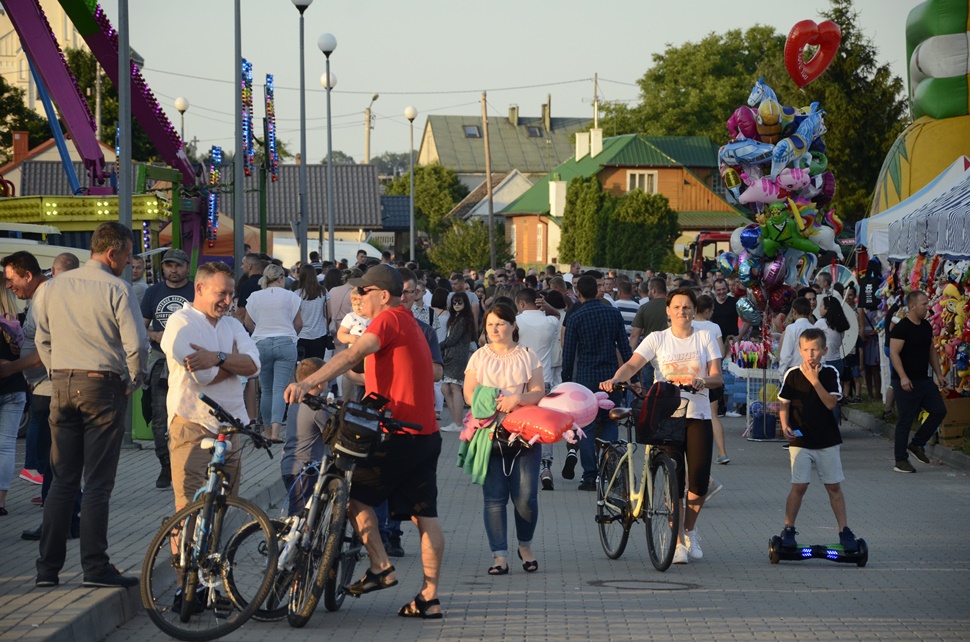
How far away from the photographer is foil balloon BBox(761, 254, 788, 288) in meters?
19.4

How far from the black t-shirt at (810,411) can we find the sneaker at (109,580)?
4512mm

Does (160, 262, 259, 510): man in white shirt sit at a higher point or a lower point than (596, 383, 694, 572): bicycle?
higher

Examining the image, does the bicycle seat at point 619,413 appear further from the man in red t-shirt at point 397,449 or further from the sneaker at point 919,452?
the sneaker at point 919,452

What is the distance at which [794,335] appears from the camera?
15.8 metres

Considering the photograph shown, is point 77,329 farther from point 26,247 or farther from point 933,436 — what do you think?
point 933,436

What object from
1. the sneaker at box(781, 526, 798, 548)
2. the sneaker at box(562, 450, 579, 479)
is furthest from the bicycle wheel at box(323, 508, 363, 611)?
the sneaker at box(562, 450, 579, 479)

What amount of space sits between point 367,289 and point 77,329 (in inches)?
63.4

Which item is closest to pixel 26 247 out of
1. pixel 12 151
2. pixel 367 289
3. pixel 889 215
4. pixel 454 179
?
pixel 367 289

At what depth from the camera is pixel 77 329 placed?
7648mm

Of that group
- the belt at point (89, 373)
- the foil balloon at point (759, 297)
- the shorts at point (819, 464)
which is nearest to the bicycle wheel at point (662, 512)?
the shorts at point (819, 464)

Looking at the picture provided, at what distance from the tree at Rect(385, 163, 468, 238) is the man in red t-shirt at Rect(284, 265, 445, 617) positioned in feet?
292

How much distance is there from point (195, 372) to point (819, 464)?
445cm

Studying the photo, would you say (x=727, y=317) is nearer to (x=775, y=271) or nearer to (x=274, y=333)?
(x=775, y=271)

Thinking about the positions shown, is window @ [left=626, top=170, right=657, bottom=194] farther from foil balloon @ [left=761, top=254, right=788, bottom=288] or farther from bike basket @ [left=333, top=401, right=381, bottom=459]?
bike basket @ [left=333, top=401, right=381, bottom=459]
